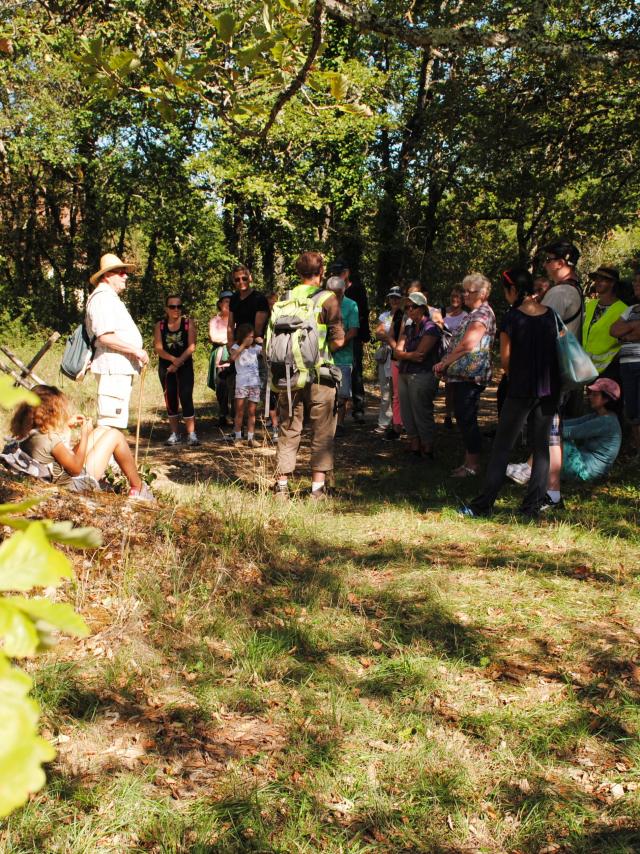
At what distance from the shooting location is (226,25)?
9.48 feet

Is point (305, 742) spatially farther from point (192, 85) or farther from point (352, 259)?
point (352, 259)

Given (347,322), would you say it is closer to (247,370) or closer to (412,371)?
(247,370)

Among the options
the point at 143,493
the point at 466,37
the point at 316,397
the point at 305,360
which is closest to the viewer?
the point at 466,37

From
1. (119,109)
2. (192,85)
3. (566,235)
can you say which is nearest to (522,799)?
(192,85)

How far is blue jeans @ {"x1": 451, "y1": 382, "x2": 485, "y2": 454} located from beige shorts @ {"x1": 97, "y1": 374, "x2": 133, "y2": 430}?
3.27 metres

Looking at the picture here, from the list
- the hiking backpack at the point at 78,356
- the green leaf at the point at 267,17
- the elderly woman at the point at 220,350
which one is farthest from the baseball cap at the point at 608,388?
the green leaf at the point at 267,17

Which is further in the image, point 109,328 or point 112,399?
point 112,399

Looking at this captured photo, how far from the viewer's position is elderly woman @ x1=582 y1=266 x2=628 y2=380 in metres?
7.46

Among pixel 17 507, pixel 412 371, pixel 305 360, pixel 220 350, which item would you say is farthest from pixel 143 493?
pixel 17 507

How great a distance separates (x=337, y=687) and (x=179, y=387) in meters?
6.39

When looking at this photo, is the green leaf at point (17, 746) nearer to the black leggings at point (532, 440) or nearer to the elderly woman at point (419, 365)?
the black leggings at point (532, 440)

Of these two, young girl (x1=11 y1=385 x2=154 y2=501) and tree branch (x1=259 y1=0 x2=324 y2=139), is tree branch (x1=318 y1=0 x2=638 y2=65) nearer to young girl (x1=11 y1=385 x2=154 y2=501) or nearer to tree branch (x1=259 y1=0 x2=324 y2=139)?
tree branch (x1=259 y1=0 x2=324 y2=139)

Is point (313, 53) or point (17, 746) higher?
point (313, 53)

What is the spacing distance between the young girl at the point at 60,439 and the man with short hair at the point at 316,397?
1406 mm
